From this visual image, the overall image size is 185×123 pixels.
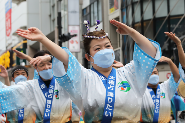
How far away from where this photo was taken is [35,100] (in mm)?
4555

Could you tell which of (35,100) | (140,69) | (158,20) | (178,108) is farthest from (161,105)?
(158,20)

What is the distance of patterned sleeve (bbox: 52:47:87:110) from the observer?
2.72 metres

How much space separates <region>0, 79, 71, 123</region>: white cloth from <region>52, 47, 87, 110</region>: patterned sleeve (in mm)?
1669

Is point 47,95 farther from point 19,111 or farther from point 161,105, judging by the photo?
point 161,105

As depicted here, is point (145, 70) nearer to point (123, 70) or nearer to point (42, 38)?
point (123, 70)

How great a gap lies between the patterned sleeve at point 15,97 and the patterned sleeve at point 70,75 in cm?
184

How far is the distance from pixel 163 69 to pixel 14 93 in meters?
12.1

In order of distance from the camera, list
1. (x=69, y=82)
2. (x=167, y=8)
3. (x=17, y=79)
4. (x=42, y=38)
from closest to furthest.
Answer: (x=42, y=38), (x=69, y=82), (x=17, y=79), (x=167, y=8)

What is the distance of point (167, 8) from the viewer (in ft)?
50.0

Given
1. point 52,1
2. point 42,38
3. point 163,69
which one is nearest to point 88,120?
point 42,38

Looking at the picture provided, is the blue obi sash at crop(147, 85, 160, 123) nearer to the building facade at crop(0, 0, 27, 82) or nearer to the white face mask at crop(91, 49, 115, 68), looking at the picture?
the white face mask at crop(91, 49, 115, 68)

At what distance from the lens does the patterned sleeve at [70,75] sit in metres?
2.72

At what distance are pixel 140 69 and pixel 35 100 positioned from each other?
228 cm

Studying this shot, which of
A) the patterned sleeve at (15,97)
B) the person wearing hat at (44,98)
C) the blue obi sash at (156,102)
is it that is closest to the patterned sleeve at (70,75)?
the person wearing hat at (44,98)
